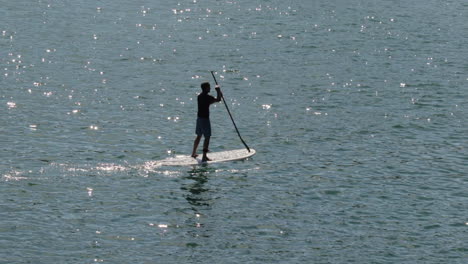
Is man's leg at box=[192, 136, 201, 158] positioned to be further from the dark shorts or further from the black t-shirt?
the black t-shirt

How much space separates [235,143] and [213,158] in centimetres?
364

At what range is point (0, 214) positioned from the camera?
27953mm

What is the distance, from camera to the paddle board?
112 feet

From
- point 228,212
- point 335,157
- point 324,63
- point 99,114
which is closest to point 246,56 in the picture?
point 324,63

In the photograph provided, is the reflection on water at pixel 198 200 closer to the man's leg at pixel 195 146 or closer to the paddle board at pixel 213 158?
the paddle board at pixel 213 158

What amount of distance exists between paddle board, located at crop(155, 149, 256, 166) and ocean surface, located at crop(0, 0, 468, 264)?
38cm

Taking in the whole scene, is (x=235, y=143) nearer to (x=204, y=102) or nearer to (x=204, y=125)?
(x=204, y=125)

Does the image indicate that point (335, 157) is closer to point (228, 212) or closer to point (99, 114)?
point (228, 212)

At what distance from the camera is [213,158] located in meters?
34.9

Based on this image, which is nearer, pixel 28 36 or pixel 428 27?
pixel 28 36

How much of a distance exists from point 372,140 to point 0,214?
58.3 ft

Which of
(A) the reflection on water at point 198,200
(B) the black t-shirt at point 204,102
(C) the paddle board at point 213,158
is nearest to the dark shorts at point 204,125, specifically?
(B) the black t-shirt at point 204,102

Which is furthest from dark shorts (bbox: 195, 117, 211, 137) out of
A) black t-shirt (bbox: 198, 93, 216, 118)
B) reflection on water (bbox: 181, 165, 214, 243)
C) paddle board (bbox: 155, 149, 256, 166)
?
reflection on water (bbox: 181, 165, 214, 243)

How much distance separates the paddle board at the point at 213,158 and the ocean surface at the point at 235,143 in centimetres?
38
